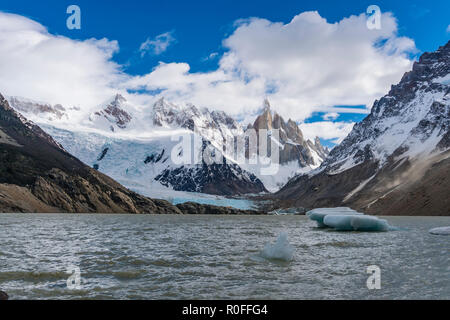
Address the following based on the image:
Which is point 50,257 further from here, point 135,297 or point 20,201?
point 20,201

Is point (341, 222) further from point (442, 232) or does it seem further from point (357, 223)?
point (442, 232)

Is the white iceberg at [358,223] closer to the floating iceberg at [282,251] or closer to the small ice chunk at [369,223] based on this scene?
the small ice chunk at [369,223]

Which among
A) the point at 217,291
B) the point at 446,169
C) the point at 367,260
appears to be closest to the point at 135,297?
the point at 217,291

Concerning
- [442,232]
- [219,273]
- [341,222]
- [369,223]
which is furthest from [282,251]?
[341,222]

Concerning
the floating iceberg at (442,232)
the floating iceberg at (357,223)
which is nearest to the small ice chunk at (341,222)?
the floating iceberg at (357,223)

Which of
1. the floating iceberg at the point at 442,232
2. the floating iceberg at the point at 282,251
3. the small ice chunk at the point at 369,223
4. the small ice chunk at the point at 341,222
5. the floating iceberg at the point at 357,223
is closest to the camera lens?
the floating iceberg at the point at 282,251

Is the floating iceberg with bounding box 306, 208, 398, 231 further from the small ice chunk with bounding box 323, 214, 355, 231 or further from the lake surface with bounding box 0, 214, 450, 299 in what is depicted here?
the lake surface with bounding box 0, 214, 450, 299

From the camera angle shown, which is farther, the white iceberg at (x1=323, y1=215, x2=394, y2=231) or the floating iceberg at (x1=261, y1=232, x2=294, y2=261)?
the white iceberg at (x1=323, y1=215, x2=394, y2=231)

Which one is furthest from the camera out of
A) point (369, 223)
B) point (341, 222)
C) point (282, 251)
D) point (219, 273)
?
point (341, 222)

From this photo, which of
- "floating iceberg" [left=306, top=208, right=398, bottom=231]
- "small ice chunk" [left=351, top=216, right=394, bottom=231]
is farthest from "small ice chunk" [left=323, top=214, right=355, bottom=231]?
"small ice chunk" [left=351, top=216, right=394, bottom=231]

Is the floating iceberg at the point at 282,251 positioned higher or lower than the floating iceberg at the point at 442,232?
higher

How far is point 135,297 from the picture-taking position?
19.0 meters

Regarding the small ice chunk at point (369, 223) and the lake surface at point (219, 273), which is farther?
the small ice chunk at point (369, 223)

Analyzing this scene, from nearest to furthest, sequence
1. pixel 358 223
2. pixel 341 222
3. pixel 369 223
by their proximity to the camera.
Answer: pixel 369 223
pixel 358 223
pixel 341 222
